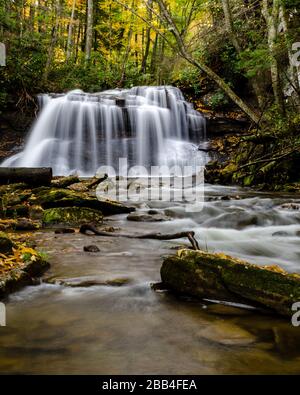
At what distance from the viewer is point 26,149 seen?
14.4m

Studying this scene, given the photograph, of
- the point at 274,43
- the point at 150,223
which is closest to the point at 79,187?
the point at 150,223

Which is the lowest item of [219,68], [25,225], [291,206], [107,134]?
[25,225]

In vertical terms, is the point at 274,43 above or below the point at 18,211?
above

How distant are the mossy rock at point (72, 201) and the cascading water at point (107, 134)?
6801 millimetres

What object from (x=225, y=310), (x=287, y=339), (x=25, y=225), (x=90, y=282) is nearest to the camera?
(x=287, y=339)

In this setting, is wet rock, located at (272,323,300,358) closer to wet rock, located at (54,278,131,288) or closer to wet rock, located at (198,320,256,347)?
wet rock, located at (198,320,256,347)

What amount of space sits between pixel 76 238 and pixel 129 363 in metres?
3.17

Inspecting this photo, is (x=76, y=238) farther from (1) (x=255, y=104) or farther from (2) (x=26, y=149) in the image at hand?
(1) (x=255, y=104)

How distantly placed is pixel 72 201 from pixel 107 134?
9346 millimetres

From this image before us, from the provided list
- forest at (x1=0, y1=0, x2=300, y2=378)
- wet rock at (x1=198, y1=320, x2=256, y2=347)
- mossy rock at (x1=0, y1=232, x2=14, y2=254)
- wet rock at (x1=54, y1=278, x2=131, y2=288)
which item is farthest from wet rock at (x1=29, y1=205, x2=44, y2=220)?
wet rock at (x1=198, y1=320, x2=256, y2=347)

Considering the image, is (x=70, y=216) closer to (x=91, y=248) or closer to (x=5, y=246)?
(x=91, y=248)

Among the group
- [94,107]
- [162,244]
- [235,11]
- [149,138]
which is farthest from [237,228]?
[235,11]

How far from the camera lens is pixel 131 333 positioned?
2334 millimetres

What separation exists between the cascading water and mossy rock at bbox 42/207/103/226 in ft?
24.7
